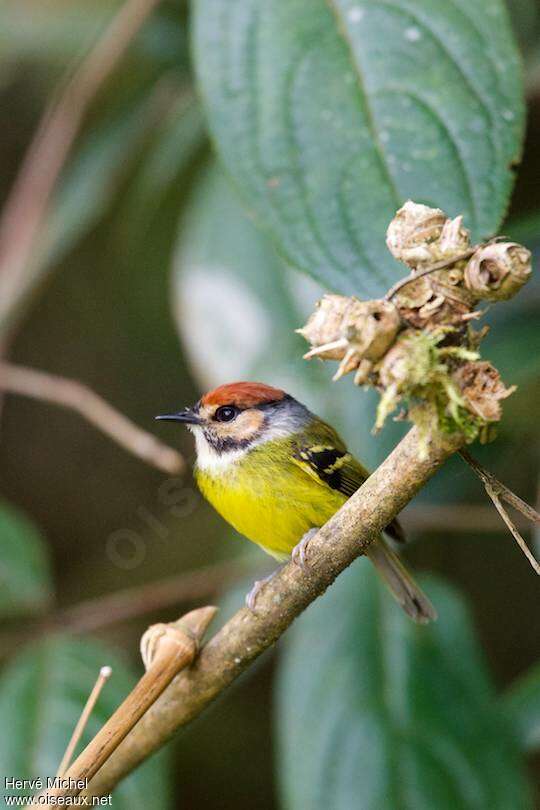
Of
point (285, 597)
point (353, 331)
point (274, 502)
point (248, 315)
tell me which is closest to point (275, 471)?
point (274, 502)

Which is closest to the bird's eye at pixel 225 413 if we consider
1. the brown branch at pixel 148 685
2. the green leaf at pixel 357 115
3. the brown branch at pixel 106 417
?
the brown branch at pixel 106 417

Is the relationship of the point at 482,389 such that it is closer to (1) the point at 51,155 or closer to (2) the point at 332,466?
(2) the point at 332,466

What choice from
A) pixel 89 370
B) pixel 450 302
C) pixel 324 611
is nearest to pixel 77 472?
pixel 89 370

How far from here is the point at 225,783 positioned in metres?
3.83

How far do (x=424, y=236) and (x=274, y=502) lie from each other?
1.37 metres

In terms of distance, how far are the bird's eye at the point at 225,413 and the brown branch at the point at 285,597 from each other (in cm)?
125

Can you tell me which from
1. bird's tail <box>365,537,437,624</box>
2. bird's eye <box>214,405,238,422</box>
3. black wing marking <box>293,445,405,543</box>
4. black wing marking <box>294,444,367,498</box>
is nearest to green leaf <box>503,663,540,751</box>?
bird's tail <box>365,537,437,624</box>

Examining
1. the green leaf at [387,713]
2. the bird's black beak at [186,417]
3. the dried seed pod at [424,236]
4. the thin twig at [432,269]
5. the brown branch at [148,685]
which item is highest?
the bird's black beak at [186,417]

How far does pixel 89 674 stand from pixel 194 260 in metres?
1.27

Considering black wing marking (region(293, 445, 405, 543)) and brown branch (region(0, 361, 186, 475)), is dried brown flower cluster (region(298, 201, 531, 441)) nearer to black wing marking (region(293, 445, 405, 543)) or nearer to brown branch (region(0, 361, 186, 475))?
brown branch (region(0, 361, 186, 475))

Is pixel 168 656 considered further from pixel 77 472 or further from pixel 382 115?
pixel 77 472

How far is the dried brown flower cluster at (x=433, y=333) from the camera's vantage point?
3.26 feet

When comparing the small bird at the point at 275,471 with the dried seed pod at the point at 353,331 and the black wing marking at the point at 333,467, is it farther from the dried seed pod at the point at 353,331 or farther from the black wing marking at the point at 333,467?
the dried seed pod at the point at 353,331

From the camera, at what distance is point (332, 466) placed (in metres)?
2.41
